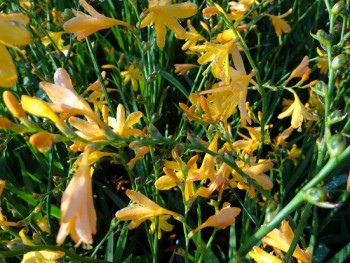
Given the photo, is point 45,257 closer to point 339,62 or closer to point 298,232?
point 298,232

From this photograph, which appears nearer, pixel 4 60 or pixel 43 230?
pixel 4 60

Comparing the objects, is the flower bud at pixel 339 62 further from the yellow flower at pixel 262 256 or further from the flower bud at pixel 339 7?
the yellow flower at pixel 262 256

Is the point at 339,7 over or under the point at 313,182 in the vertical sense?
over

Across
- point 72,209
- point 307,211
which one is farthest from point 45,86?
point 307,211

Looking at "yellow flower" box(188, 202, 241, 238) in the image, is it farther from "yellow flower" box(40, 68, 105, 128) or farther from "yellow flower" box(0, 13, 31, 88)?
"yellow flower" box(0, 13, 31, 88)

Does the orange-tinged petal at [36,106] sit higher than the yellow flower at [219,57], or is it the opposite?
the orange-tinged petal at [36,106]

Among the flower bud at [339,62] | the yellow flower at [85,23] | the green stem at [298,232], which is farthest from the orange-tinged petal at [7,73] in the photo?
the flower bud at [339,62]

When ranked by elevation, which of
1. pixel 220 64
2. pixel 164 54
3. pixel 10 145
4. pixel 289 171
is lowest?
pixel 289 171

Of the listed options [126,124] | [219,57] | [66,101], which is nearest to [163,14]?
[219,57]

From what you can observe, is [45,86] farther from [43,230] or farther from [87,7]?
[43,230]
